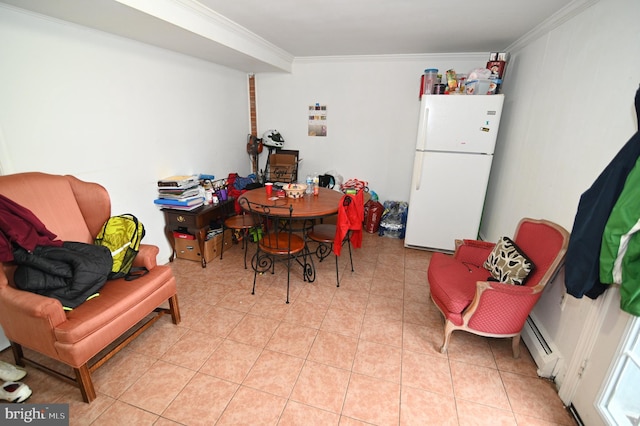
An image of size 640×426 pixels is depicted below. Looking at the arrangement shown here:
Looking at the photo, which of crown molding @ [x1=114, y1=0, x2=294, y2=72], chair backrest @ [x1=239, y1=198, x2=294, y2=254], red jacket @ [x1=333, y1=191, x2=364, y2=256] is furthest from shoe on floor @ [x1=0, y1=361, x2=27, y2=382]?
crown molding @ [x1=114, y1=0, x2=294, y2=72]

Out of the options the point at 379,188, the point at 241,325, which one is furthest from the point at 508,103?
the point at 241,325

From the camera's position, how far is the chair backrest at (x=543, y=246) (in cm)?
173

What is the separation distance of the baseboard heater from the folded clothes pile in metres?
3.08

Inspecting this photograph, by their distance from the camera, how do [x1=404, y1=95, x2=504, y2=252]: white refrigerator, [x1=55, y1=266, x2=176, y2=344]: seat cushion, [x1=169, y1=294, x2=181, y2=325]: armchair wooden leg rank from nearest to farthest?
1. [x1=55, y1=266, x2=176, y2=344]: seat cushion
2. [x1=169, y1=294, x2=181, y2=325]: armchair wooden leg
3. [x1=404, y1=95, x2=504, y2=252]: white refrigerator

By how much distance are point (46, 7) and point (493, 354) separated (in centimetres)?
375

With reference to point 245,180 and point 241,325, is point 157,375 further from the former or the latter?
point 245,180


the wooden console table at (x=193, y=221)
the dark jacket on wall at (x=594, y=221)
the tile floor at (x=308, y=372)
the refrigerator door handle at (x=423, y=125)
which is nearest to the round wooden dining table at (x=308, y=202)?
the wooden console table at (x=193, y=221)

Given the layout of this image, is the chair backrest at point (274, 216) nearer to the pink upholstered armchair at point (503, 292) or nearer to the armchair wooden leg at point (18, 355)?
the pink upholstered armchair at point (503, 292)

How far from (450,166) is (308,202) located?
1.70m

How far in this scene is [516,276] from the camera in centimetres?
189

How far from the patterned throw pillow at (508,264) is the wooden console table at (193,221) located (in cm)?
264

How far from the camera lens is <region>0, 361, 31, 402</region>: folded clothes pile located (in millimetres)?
1538

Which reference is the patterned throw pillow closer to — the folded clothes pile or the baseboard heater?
the baseboard heater

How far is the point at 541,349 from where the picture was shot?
6.17 feet
